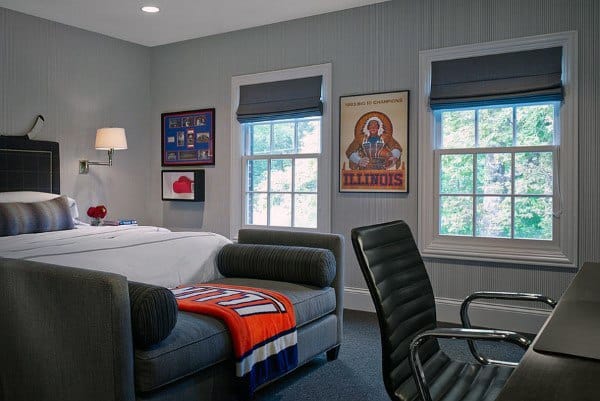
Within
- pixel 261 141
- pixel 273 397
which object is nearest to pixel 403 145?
pixel 261 141

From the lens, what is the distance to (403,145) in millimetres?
4285

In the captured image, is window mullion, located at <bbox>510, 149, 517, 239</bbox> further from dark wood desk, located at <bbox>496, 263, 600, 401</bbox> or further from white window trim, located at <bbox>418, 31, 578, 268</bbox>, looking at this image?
Answer: dark wood desk, located at <bbox>496, 263, 600, 401</bbox>

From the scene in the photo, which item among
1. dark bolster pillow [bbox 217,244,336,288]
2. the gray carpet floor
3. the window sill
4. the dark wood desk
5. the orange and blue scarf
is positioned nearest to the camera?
the dark wood desk

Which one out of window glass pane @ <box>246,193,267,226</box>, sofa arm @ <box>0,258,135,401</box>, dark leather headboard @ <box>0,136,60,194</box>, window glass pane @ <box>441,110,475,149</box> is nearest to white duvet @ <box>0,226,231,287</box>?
sofa arm @ <box>0,258,135,401</box>

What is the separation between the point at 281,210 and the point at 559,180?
2.39 m

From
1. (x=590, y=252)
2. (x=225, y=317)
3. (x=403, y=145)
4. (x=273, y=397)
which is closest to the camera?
(x=225, y=317)

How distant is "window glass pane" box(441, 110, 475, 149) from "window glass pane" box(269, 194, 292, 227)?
60.8 inches

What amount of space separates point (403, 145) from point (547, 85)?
113 centimetres

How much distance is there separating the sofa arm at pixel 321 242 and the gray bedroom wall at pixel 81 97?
2.44m

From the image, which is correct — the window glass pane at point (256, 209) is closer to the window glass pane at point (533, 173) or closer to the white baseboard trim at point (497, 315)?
the white baseboard trim at point (497, 315)

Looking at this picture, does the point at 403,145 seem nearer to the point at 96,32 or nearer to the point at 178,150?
the point at 178,150

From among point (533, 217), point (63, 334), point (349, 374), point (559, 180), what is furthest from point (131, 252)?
point (559, 180)

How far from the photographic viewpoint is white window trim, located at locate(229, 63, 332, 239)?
4.66 m

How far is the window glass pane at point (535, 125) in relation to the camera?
378cm
